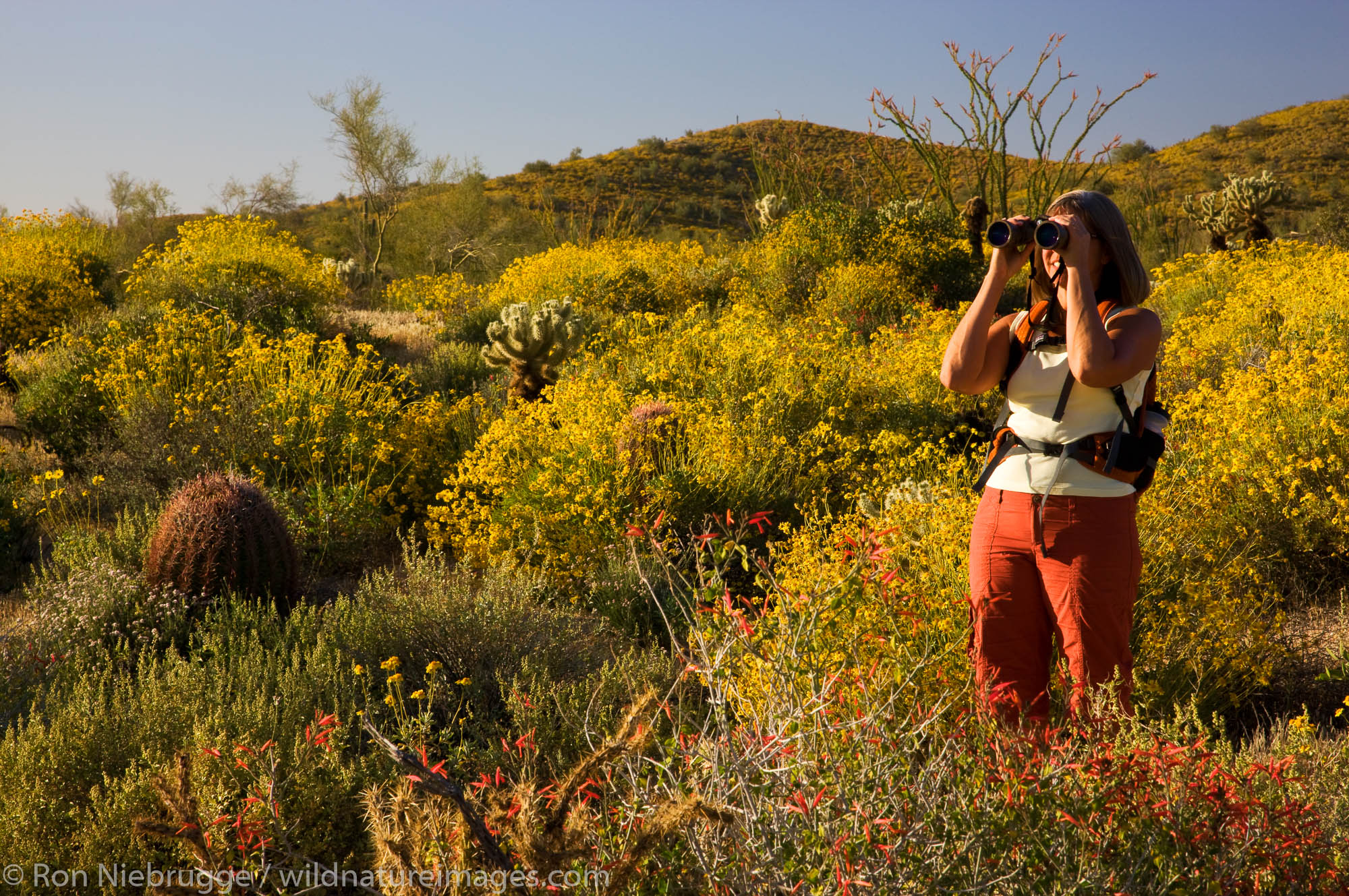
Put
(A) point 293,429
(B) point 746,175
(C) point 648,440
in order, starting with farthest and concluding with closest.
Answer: (B) point 746,175 → (A) point 293,429 → (C) point 648,440

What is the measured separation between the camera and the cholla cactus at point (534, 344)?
23.6 ft

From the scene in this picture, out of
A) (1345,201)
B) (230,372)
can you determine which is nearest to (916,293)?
(230,372)

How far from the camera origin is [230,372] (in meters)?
6.02

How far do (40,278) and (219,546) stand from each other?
872cm

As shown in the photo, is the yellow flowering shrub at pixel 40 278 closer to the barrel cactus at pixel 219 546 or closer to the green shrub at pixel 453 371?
the green shrub at pixel 453 371

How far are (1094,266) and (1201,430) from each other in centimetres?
310

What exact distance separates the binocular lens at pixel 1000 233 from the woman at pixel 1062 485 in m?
0.07

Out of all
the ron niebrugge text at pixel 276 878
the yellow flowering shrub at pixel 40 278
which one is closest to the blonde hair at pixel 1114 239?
the ron niebrugge text at pixel 276 878

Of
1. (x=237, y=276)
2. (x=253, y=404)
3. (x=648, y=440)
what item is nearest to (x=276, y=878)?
(x=648, y=440)

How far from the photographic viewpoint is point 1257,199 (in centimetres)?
1388

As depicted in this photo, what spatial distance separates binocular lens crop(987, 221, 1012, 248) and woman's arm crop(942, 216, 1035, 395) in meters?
0.06

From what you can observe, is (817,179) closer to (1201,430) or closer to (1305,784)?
(1201,430)

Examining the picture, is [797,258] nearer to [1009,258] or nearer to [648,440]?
[648,440]

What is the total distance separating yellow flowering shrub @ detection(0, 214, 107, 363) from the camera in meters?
9.71
